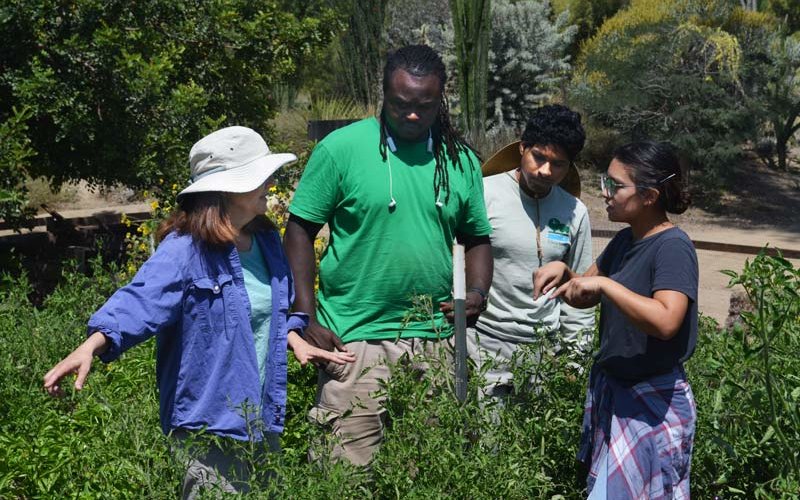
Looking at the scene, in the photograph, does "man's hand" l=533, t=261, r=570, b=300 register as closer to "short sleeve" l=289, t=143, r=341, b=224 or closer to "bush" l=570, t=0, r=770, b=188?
"short sleeve" l=289, t=143, r=341, b=224

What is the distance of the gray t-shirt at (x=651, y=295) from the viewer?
2.75 metres

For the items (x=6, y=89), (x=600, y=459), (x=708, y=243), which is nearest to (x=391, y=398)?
(x=600, y=459)

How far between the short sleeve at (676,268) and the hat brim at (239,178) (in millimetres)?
1128

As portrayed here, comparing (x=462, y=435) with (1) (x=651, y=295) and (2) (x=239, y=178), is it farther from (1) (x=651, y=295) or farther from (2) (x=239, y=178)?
(2) (x=239, y=178)

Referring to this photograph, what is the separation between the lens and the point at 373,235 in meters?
3.26

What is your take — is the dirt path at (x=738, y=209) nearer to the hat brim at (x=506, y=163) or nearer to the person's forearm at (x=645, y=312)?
the hat brim at (x=506, y=163)

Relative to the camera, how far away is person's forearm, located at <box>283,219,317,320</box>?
3258 millimetres

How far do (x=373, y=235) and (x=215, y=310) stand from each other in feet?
2.32

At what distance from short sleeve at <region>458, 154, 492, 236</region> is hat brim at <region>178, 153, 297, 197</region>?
81 centimetres

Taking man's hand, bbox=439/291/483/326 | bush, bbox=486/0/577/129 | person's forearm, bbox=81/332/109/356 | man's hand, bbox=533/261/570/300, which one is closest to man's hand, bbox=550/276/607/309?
man's hand, bbox=533/261/570/300

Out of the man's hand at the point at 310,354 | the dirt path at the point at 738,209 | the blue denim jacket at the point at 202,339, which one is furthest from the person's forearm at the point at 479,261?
the dirt path at the point at 738,209

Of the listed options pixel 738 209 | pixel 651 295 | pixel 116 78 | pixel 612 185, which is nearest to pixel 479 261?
pixel 612 185

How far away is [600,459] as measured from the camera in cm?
290

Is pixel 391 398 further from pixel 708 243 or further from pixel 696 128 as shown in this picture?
pixel 696 128
